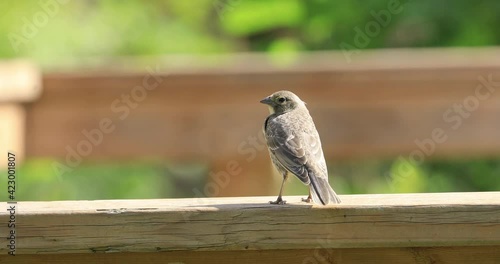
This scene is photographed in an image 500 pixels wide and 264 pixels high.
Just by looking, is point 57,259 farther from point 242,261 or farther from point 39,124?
point 39,124

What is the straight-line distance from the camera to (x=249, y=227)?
2312 millimetres

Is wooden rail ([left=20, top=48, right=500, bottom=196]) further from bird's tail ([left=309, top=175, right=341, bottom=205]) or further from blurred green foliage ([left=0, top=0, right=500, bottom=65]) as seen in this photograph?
bird's tail ([left=309, top=175, right=341, bottom=205])

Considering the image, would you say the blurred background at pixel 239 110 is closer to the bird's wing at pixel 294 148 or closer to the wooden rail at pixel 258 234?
the bird's wing at pixel 294 148

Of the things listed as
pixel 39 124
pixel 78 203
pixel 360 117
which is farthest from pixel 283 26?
pixel 78 203

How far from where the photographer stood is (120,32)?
7.78 meters

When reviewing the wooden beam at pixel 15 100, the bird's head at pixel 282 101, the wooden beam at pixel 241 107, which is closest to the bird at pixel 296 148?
the bird's head at pixel 282 101

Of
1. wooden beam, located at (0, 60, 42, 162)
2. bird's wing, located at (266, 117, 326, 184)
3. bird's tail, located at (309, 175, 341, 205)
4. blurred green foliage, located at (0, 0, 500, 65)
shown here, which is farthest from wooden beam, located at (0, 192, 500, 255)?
blurred green foliage, located at (0, 0, 500, 65)

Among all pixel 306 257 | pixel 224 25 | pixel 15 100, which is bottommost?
pixel 306 257

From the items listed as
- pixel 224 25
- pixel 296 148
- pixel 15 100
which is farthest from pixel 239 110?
pixel 224 25

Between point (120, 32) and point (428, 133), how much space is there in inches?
133

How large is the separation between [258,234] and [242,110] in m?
3.14

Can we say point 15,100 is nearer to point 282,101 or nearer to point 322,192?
point 282,101

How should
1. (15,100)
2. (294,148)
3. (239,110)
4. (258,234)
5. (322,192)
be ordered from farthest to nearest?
(239,110) → (15,100) → (294,148) → (322,192) → (258,234)

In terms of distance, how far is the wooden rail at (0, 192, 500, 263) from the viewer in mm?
2268
